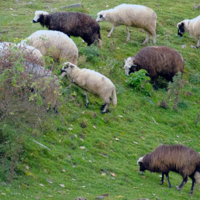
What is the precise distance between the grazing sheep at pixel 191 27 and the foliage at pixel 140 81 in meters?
6.68

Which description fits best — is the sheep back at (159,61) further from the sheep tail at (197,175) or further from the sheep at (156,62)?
the sheep tail at (197,175)

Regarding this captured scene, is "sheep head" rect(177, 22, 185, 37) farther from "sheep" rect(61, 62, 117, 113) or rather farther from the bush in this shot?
the bush

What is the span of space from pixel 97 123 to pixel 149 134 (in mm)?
Result: 2108

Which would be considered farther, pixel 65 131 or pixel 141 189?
pixel 65 131

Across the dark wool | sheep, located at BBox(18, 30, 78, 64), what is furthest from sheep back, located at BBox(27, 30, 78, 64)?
the dark wool

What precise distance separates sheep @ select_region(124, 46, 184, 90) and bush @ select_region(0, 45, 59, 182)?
824 centimetres

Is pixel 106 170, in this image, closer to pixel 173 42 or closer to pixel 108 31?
pixel 108 31

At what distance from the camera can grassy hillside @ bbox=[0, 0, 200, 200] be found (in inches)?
281

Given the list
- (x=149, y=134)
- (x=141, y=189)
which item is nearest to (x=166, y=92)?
(x=149, y=134)

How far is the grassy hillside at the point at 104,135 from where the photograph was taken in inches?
281

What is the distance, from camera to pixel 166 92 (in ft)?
49.6

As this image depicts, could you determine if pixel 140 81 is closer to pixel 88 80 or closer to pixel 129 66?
pixel 129 66

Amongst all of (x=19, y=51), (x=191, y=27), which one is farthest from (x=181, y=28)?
(x=19, y=51)

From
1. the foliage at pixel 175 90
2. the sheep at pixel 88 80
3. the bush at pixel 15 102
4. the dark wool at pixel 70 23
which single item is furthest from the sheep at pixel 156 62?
the bush at pixel 15 102
